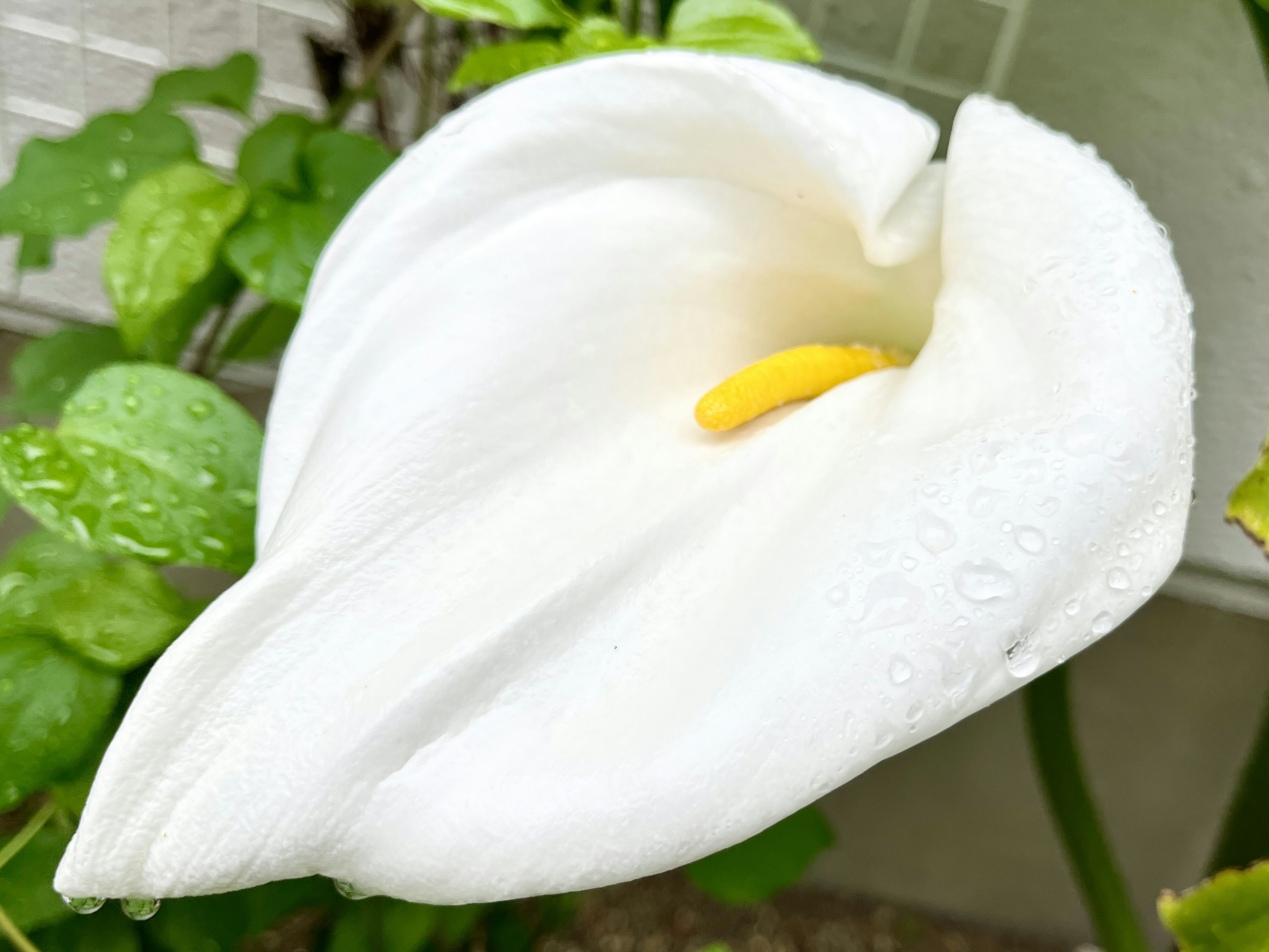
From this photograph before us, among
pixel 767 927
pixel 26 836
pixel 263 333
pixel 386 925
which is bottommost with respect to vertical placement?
pixel 767 927

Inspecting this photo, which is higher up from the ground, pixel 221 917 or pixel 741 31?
pixel 741 31

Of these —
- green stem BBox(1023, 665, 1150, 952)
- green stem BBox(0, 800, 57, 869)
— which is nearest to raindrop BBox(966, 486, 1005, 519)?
green stem BBox(1023, 665, 1150, 952)

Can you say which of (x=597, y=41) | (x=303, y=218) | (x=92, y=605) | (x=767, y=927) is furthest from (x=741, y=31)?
(x=767, y=927)

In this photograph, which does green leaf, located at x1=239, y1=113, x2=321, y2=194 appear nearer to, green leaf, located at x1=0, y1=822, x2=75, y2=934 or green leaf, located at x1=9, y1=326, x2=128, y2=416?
green leaf, located at x1=9, y1=326, x2=128, y2=416

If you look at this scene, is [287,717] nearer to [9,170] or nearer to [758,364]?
[758,364]

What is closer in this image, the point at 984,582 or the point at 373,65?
→ the point at 984,582

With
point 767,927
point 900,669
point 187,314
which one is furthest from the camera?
point 767,927

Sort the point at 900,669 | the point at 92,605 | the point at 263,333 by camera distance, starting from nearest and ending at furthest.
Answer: the point at 900,669 < the point at 92,605 < the point at 263,333

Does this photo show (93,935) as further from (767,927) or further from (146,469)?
(767,927)
